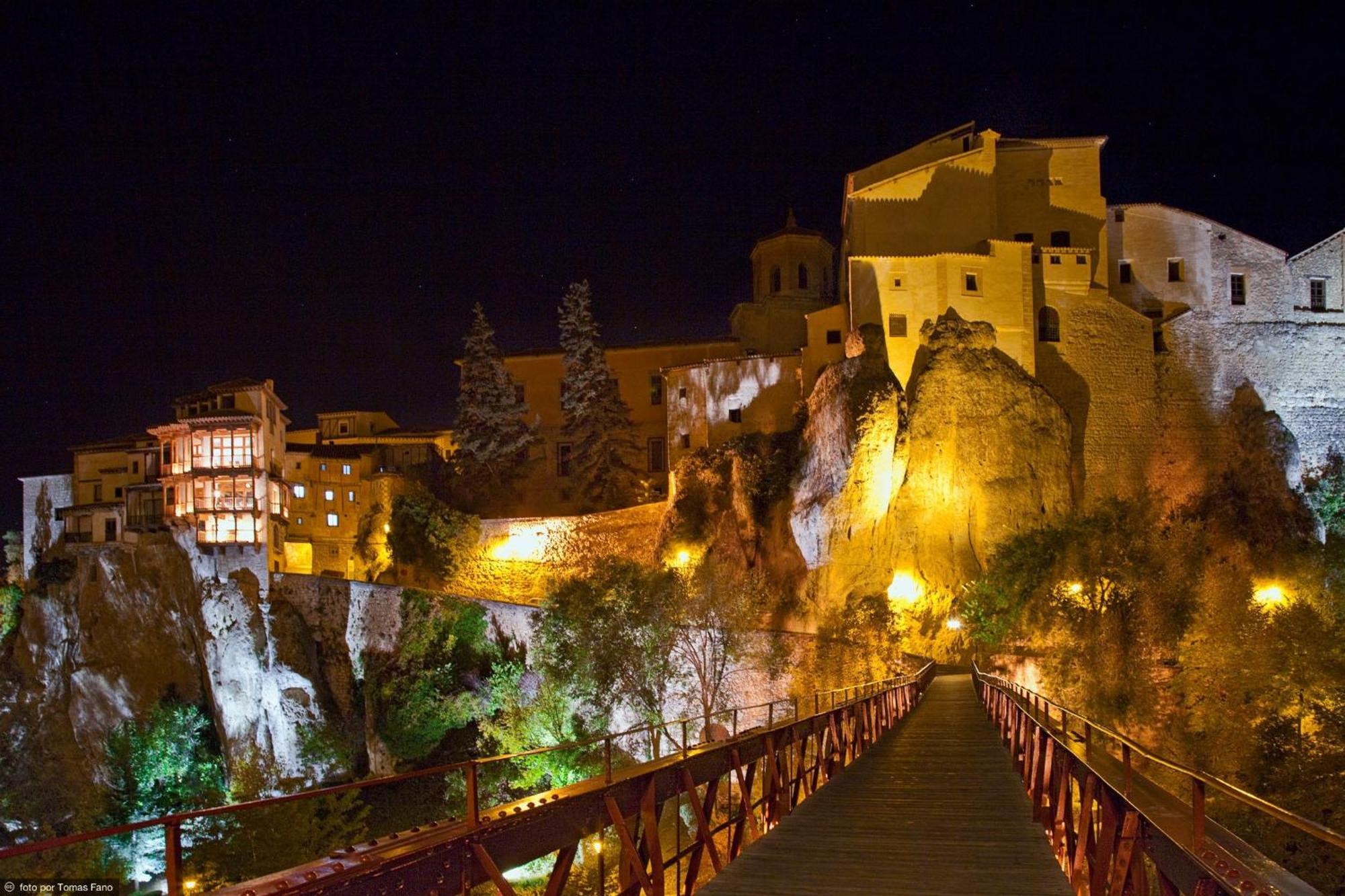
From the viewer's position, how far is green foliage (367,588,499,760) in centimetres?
3678

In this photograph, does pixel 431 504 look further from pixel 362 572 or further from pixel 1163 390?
pixel 1163 390

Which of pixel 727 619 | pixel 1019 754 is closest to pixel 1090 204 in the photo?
pixel 727 619

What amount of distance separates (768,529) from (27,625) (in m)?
34.0

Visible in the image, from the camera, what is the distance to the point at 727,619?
31.4 m

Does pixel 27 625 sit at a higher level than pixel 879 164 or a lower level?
lower

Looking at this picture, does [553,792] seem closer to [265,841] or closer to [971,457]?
[265,841]

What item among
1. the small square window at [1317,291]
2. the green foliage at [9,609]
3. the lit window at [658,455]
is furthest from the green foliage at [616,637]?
the green foliage at [9,609]

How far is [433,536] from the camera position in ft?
136

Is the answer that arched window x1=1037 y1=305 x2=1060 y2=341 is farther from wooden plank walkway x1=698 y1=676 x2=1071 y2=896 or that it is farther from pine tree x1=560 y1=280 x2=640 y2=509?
wooden plank walkway x1=698 y1=676 x2=1071 y2=896

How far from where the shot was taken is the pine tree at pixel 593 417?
45406mm

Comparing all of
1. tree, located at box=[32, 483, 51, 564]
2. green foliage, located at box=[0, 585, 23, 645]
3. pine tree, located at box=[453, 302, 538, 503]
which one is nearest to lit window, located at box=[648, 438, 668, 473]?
pine tree, located at box=[453, 302, 538, 503]

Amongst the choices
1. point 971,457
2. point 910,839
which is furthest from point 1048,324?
point 910,839

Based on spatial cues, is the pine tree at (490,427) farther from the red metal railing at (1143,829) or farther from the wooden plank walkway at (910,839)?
the red metal railing at (1143,829)

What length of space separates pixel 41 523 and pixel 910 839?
55273 mm
